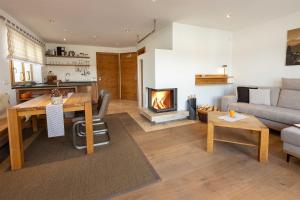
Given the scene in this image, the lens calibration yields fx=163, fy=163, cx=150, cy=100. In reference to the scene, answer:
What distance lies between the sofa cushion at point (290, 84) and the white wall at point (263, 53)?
0.87 feet

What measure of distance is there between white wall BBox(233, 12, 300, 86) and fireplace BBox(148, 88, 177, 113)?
2.18 metres

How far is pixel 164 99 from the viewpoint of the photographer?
4211 millimetres

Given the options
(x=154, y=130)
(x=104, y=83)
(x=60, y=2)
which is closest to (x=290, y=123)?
(x=154, y=130)

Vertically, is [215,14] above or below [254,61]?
above

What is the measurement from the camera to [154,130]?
3430 mm

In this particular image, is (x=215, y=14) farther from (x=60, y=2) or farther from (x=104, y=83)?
(x=104, y=83)

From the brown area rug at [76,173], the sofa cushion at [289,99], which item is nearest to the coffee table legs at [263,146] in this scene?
the brown area rug at [76,173]

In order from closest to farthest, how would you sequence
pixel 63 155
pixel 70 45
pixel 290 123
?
pixel 63 155 < pixel 290 123 < pixel 70 45

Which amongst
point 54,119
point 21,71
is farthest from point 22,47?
point 54,119

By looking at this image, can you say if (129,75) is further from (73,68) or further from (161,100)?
(161,100)

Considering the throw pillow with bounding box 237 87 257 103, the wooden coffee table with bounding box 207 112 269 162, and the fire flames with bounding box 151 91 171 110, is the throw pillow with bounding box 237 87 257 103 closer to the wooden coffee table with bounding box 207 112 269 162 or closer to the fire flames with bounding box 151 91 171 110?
the wooden coffee table with bounding box 207 112 269 162

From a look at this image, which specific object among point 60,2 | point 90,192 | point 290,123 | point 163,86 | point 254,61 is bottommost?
point 90,192

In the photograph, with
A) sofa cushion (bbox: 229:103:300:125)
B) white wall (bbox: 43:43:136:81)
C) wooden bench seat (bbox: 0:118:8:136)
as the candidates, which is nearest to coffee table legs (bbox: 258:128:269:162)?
sofa cushion (bbox: 229:103:300:125)

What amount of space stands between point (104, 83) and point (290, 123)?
6.42 m
